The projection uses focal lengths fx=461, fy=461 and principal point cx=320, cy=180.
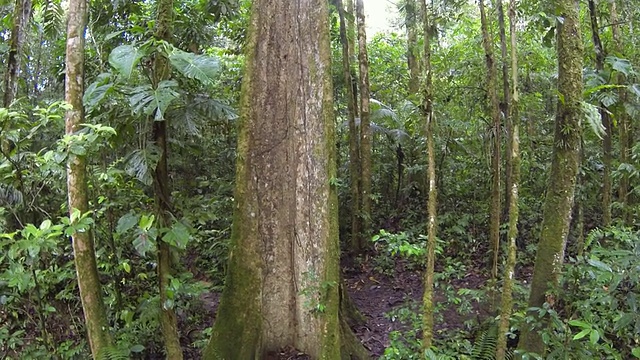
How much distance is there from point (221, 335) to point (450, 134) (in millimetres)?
6708

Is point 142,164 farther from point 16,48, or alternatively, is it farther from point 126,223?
point 16,48

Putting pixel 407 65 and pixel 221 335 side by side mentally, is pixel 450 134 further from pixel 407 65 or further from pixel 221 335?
pixel 221 335

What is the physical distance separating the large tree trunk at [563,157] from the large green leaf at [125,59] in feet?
11.5

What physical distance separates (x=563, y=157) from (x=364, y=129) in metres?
4.87

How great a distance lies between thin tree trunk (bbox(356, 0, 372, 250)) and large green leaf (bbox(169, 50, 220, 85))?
5.28 m

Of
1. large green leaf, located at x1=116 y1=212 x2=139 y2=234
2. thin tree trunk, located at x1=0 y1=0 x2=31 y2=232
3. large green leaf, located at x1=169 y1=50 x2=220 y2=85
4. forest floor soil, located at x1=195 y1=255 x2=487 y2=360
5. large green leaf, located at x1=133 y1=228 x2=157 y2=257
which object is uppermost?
thin tree trunk, located at x1=0 y1=0 x2=31 y2=232

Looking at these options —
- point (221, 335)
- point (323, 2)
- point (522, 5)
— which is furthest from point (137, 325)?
point (522, 5)

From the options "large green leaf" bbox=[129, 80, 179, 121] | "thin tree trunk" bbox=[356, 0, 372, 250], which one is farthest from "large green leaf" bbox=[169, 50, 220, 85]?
"thin tree trunk" bbox=[356, 0, 372, 250]

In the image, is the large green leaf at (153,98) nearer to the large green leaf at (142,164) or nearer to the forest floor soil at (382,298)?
the large green leaf at (142,164)

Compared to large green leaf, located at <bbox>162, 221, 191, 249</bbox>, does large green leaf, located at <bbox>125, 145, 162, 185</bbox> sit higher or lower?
higher

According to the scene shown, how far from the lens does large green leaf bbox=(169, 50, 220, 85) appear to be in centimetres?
338

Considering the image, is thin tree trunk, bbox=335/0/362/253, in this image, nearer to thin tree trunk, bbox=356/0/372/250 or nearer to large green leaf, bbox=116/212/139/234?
thin tree trunk, bbox=356/0/372/250

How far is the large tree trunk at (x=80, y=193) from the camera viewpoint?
3.69 metres

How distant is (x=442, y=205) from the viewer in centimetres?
952
